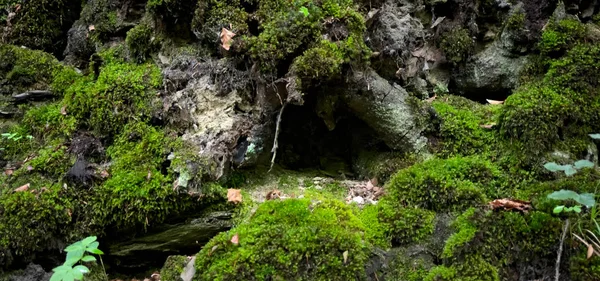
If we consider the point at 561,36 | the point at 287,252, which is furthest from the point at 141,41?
the point at 561,36

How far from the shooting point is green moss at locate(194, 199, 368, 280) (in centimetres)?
328

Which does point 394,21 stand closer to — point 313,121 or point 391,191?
point 313,121

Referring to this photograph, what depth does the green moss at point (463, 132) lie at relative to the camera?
15.2ft

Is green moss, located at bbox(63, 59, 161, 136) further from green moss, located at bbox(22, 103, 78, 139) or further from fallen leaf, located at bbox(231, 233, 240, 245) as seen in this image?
fallen leaf, located at bbox(231, 233, 240, 245)

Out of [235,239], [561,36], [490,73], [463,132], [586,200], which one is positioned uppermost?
[561,36]

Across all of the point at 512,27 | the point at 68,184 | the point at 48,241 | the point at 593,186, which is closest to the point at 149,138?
the point at 68,184

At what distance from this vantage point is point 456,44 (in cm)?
559

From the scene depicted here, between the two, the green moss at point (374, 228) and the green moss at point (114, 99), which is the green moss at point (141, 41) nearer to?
the green moss at point (114, 99)

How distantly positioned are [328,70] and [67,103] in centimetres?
308

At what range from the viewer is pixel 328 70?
441 centimetres

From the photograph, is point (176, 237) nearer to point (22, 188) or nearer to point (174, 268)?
point (174, 268)

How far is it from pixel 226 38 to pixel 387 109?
6.25 feet

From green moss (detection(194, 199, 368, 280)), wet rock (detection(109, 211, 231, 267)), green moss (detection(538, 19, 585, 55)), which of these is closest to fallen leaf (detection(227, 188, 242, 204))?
wet rock (detection(109, 211, 231, 267))

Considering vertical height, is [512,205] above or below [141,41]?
below
